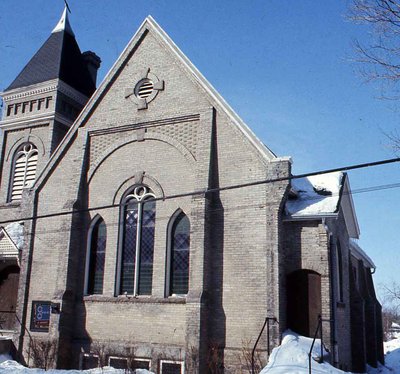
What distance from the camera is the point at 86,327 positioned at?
1694 cm

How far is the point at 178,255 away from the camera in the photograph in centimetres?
1630

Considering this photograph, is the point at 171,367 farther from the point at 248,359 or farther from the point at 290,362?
the point at 290,362

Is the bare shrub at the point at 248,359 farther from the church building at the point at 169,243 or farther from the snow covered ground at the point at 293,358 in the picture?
the snow covered ground at the point at 293,358

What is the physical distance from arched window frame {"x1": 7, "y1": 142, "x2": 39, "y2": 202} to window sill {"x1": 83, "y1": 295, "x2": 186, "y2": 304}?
6.98 m

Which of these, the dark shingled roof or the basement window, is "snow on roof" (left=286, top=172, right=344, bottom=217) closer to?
the basement window

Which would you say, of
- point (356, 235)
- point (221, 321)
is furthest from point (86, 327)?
point (356, 235)

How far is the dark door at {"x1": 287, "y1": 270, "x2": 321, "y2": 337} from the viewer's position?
14.7 m

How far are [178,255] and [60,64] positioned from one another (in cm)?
1188

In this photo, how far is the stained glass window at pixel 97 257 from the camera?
1758cm

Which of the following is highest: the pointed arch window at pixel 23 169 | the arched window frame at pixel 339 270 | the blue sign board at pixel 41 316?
the pointed arch window at pixel 23 169

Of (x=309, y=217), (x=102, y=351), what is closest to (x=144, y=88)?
(x=309, y=217)

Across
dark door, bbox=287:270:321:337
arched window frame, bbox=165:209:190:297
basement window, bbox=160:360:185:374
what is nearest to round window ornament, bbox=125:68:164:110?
arched window frame, bbox=165:209:190:297

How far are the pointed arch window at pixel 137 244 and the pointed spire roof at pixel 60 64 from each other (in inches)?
330

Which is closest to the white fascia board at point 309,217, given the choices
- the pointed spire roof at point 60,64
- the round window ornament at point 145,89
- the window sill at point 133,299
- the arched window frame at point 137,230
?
the window sill at point 133,299
